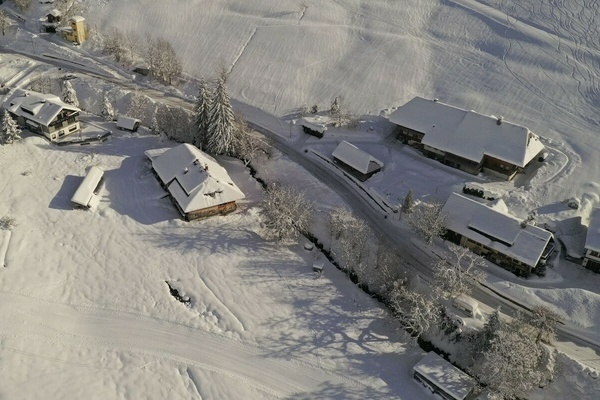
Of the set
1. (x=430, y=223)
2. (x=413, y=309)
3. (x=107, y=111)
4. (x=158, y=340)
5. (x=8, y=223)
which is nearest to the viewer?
(x=158, y=340)

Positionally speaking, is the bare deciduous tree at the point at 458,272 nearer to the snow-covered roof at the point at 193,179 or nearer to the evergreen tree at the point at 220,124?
the snow-covered roof at the point at 193,179

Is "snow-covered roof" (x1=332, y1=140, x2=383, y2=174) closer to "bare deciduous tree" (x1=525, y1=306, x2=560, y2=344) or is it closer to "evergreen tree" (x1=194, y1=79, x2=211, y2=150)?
"evergreen tree" (x1=194, y1=79, x2=211, y2=150)

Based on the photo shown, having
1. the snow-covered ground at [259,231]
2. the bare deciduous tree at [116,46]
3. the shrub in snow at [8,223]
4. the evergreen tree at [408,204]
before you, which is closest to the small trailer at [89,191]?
the snow-covered ground at [259,231]

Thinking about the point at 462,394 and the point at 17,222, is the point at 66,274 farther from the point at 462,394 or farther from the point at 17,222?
the point at 462,394

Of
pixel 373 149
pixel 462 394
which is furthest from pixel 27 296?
pixel 373 149

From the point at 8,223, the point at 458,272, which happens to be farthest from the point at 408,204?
the point at 8,223

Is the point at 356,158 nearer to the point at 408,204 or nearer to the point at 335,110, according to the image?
the point at 408,204
